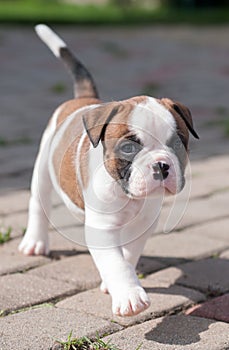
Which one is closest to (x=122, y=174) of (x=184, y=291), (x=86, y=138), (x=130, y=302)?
(x=86, y=138)

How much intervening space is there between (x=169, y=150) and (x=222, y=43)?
42.6 ft

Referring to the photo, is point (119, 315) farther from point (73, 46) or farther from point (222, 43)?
point (222, 43)

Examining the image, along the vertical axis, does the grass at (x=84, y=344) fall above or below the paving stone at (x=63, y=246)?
above

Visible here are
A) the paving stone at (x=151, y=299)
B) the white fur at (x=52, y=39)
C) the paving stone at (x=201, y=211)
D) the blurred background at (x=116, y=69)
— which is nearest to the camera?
the paving stone at (x=151, y=299)

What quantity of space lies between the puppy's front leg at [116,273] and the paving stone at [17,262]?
0.59 meters

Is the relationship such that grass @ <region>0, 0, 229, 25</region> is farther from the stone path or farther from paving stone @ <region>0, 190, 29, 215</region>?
paving stone @ <region>0, 190, 29, 215</region>

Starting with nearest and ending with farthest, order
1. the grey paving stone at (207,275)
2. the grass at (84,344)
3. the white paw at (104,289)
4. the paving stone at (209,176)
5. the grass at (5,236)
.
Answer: the grass at (84,344) < the white paw at (104,289) < the grey paving stone at (207,275) < the grass at (5,236) < the paving stone at (209,176)

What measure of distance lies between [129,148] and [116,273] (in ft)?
1.48

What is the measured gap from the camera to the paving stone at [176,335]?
259 centimetres

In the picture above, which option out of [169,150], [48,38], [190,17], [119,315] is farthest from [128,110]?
[190,17]

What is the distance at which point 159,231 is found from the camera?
4.12 meters

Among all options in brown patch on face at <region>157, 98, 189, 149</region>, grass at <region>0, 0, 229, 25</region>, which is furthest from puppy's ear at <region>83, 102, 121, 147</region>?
grass at <region>0, 0, 229, 25</region>

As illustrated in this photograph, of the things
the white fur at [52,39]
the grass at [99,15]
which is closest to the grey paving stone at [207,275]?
the white fur at [52,39]

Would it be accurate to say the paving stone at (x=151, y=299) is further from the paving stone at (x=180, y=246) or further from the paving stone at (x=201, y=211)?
the paving stone at (x=201, y=211)
